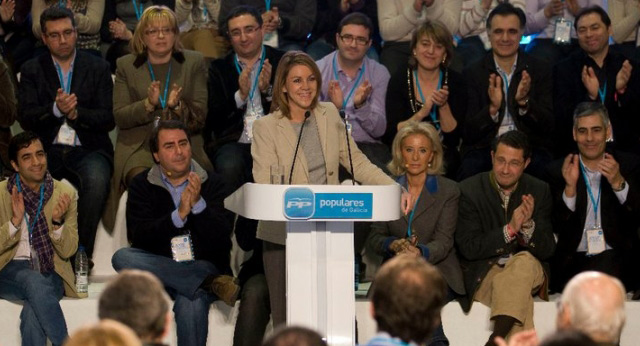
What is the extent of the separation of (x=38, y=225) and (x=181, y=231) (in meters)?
0.76

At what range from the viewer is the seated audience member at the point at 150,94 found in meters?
6.88

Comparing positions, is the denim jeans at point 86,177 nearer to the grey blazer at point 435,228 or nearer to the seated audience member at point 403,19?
the grey blazer at point 435,228

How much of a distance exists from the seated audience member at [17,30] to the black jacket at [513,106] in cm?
284

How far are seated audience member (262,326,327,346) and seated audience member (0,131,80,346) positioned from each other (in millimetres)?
3075

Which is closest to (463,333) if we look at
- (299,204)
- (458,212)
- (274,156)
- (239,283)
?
(458,212)

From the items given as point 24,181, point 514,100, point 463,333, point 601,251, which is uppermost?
point 514,100

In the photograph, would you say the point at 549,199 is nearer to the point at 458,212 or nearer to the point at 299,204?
the point at 458,212

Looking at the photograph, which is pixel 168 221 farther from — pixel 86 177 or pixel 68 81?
pixel 68 81

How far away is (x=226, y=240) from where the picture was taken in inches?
246

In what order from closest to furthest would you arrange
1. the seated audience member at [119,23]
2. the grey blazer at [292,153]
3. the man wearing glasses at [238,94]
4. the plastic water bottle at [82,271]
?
the grey blazer at [292,153] → the plastic water bottle at [82,271] → the man wearing glasses at [238,94] → the seated audience member at [119,23]

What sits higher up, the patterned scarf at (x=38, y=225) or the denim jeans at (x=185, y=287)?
the patterned scarf at (x=38, y=225)

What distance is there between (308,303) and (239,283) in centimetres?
140

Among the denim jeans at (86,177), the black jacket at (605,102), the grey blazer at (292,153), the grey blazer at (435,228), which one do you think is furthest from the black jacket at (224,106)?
the black jacket at (605,102)

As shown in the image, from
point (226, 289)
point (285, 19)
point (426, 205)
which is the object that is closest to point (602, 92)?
point (426, 205)
